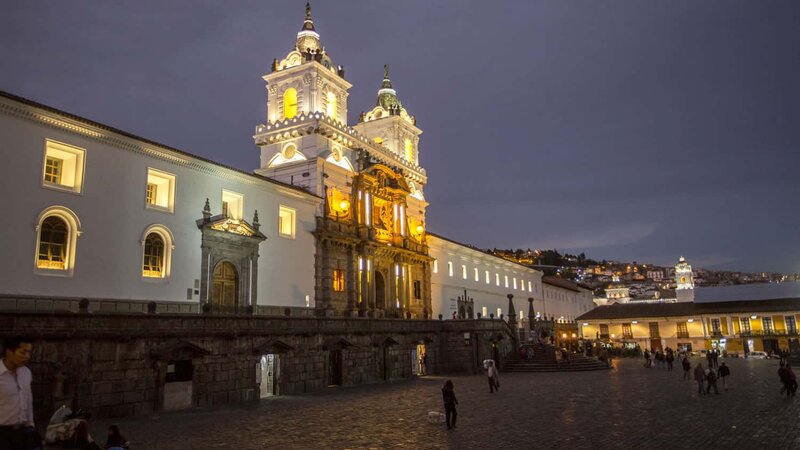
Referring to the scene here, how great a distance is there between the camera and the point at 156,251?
87.4 ft

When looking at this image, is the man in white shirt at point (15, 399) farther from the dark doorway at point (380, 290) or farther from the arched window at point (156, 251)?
the dark doorway at point (380, 290)

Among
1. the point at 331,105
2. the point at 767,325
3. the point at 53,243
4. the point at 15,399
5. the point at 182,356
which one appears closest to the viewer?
the point at 15,399

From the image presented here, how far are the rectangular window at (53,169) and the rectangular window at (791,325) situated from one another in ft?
250

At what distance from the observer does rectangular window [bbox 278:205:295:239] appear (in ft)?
114

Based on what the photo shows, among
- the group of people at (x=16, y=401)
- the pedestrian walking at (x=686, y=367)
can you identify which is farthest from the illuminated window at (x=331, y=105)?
the group of people at (x=16, y=401)

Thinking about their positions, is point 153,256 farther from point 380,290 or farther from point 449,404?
point 380,290

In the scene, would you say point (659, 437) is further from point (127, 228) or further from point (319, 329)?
point (127, 228)

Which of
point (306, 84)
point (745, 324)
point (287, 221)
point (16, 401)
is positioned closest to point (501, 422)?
point (16, 401)

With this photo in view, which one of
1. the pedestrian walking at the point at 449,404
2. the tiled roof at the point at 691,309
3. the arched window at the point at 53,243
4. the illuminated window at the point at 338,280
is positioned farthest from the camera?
the tiled roof at the point at 691,309

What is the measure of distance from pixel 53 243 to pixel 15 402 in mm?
19264

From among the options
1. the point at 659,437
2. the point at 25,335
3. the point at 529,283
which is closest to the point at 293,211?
the point at 25,335

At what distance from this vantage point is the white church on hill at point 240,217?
72.7 feet

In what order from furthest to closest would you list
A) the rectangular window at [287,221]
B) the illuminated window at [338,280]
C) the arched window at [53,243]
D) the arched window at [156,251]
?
the illuminated window at [338,280] → the rectangular window at [287,221] → the arched window at [156,251] → the arched window at [53,243]

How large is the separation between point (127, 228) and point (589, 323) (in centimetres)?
7241
